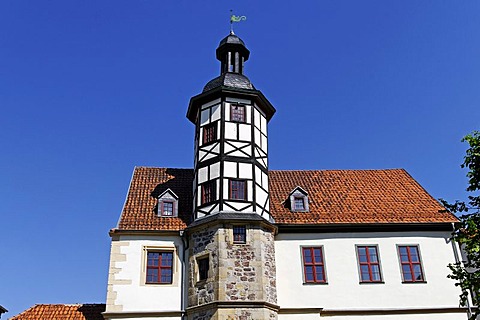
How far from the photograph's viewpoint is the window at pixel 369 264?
61.7ft

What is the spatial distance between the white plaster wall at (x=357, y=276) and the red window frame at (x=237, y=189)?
250 centimetres

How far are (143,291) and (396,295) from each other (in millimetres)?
9762

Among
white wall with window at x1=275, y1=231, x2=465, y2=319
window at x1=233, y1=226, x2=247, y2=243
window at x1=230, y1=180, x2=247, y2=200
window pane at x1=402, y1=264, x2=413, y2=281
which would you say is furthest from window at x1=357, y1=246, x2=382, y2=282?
window at x1=230, y1=180, x2=247, y2=200

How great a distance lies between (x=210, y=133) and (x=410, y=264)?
9.73m

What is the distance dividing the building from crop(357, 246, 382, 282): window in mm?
41

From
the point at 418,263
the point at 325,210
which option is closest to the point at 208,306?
the point at 325,210

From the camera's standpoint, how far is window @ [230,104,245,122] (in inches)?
769

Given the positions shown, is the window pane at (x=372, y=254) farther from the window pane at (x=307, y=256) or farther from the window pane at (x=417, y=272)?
the window pane at (x=307, y=256)

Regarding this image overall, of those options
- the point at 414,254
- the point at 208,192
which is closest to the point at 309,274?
the point at 414,254

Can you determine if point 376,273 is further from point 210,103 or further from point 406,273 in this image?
point 210,103

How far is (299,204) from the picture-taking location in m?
20.5

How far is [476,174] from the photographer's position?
12031 mm

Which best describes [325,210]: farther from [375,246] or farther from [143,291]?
[143,291]

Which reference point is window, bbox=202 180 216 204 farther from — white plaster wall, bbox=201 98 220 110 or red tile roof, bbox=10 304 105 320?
red tile roof, bbox=10 304 105 320
